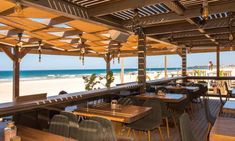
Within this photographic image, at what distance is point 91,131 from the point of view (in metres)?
2.29

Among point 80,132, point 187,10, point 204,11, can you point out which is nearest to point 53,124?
point 80,132

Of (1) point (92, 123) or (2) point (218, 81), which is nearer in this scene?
(1) point (92, 123)

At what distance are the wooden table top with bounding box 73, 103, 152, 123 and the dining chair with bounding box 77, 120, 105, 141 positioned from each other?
29.8 inches

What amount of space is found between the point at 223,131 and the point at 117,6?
112 inches

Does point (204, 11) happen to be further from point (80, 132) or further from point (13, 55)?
point (13, 55)

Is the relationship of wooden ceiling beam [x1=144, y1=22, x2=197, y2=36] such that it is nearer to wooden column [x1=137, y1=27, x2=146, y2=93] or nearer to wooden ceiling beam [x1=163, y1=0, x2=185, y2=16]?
wooden column [x1=137, y1=27, x2=146, y2=93]

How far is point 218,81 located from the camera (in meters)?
9.59

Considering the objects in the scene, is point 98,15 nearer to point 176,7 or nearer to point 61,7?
point 61,7

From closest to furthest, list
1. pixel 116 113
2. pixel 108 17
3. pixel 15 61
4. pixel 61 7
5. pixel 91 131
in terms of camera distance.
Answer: pixel 91 131
pixel 116 113
pixel 61 7
pixel 108 17
pixel 15 61

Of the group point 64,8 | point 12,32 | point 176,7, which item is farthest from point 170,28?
point 12,32

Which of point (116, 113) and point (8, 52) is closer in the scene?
point (116, 113)

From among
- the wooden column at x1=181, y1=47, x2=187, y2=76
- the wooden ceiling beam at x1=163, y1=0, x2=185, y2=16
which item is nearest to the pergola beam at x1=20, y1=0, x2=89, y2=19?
the wooden ceiling beam at x1=163, y1=0, x2=185, y2=16

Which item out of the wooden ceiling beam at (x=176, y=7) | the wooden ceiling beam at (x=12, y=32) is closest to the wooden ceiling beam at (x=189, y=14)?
the wooden ceiling beam at (x=176, y=7)

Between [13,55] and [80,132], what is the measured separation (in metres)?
6.54
